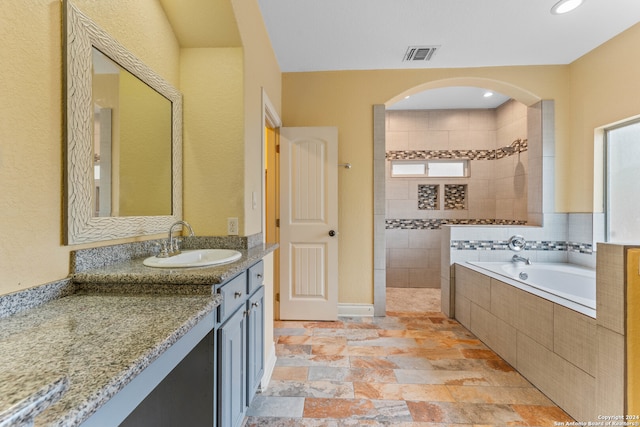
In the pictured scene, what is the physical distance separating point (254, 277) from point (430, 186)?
11.6 feet

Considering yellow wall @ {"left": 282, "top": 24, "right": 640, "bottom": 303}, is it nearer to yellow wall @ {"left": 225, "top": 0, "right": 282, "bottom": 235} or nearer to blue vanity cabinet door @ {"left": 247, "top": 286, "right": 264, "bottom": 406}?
→ yellow wall @ {"left": 225, "top": 0, "right": 282, "bottom": 235}

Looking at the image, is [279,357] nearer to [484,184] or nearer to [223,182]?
[223,182]

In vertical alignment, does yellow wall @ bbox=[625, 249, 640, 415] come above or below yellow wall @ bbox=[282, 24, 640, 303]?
below

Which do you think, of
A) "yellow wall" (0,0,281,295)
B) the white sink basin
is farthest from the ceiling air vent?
the white sink basin

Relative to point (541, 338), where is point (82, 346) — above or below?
above

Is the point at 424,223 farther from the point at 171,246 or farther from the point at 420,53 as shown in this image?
the point at 171,246

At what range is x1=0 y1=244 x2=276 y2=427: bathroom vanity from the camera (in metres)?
0.45

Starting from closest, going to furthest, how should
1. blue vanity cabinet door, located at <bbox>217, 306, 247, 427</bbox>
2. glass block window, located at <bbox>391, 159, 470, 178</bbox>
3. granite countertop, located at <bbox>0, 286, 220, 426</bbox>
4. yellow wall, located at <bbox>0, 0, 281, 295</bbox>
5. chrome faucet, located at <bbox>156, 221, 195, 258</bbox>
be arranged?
granite countertop, located at <bbox>0, 286, 220, 426</bbox>
yellow wall, located at <bbox>0, 0, 281, 295</bbox>
blue vanity cabinet door, located at <bbox>217, 306, 247, 427</bbox>
chrome faucet, located at <bbox>156, 221, 195, 258</bbox>
glass block window, located at <bbox>391, 159, 470, 178</bbox>

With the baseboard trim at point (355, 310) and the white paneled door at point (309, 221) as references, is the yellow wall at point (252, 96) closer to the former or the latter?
the white paneled door at point (309, 221)

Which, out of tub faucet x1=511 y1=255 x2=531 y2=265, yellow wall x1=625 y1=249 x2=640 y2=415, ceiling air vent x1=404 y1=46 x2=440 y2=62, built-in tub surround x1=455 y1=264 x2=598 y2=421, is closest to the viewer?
yellow wall x1=625 y1=249 x2=640 y2=415

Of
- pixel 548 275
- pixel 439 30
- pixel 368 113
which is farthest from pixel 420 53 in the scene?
pixel 548 275

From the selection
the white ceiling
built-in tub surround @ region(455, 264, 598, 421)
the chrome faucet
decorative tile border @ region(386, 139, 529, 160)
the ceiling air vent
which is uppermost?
the white ceiling

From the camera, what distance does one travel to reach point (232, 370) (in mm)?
1242

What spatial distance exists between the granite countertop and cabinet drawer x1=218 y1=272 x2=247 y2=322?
6.0 inches
